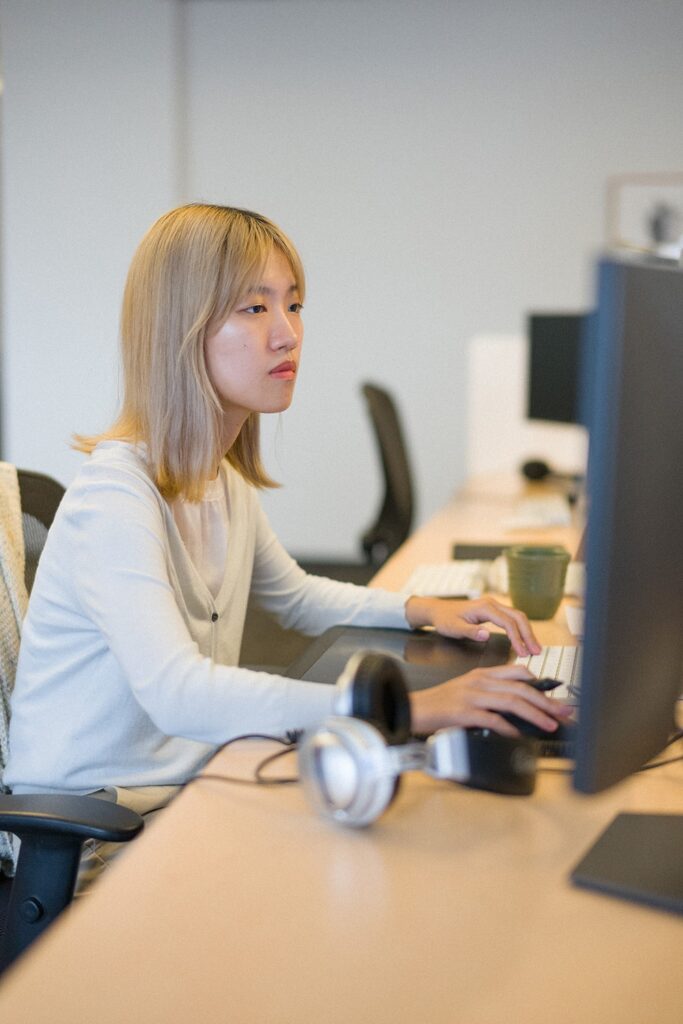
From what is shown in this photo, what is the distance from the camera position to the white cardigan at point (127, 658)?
103cm

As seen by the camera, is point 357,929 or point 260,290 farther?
point 260,290

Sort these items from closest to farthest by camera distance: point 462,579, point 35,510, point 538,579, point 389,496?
point 35,510 < point 538,579 < point 462,579 < point 389,496

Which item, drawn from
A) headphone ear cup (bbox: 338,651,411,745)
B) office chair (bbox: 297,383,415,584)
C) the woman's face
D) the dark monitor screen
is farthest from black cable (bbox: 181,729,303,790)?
the dark monitor screen

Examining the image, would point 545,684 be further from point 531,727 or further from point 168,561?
point 168,561

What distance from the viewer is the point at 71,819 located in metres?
0.95

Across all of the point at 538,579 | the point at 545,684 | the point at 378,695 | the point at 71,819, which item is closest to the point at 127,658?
the point at 71,819

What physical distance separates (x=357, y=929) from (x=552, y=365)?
295 centimetres

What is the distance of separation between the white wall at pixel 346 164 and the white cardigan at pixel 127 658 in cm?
351

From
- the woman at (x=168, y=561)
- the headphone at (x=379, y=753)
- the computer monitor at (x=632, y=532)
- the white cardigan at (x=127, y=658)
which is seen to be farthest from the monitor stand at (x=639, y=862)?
the white cardigan at (x=127, y=658)

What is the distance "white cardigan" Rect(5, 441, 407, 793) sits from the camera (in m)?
1.03

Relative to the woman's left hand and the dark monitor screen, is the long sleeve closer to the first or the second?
the woman's left hand

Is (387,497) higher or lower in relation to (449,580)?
lower

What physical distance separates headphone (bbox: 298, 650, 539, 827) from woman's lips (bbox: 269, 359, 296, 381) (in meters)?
0.52

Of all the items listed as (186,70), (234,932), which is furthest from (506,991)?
(186,70)
